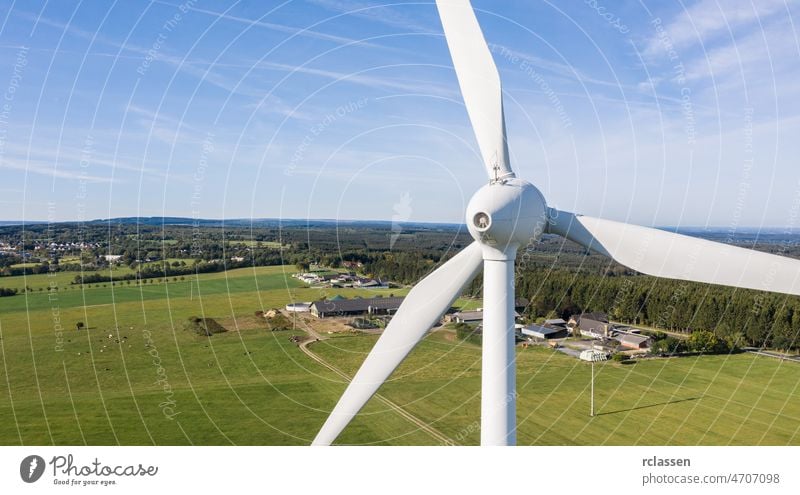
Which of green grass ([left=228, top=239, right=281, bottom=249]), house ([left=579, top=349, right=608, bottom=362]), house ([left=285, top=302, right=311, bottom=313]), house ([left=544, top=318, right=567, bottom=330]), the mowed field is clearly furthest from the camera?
green grass ([left=228, top=239, right=281, bottom=249])

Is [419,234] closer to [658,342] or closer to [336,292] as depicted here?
[336,292]

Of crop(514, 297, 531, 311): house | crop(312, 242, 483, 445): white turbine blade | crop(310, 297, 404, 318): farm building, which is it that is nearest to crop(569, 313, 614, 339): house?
crop(514, 297, 531, 311): house

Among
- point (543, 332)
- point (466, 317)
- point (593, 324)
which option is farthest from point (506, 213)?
point (593, 324)

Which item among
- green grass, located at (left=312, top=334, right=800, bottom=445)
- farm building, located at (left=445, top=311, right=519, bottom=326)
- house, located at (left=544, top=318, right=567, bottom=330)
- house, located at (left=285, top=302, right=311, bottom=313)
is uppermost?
house, located at (left=285, top=302, right=311, bottom=313)

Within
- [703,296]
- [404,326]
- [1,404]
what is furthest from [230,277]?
[404,326]

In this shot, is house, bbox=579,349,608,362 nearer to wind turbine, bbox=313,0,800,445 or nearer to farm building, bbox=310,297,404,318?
farm building, bbox=310,297,404,318
